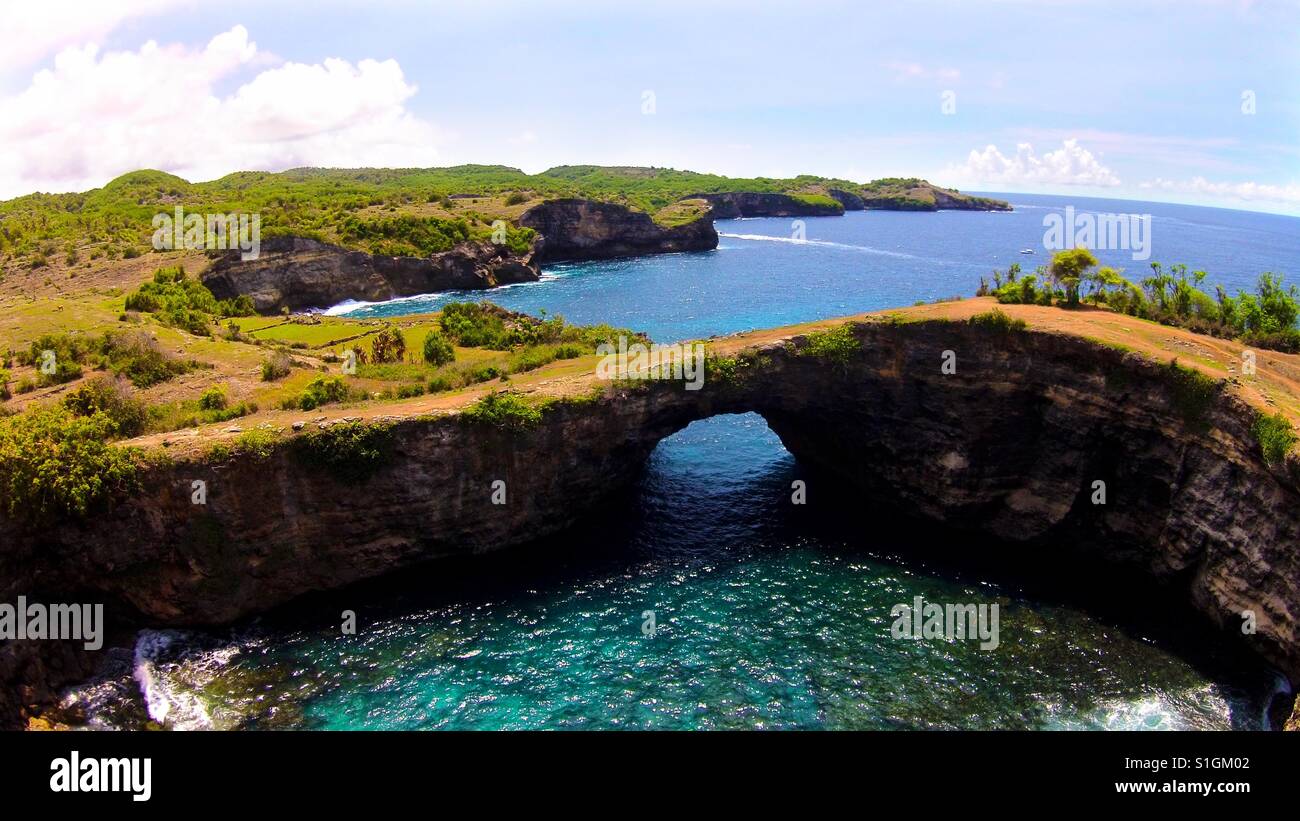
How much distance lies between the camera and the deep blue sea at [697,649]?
88.5 ft

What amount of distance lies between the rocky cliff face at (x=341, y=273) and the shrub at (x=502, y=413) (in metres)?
74.3

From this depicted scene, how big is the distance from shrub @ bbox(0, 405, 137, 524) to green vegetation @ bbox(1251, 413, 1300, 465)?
48.1 m

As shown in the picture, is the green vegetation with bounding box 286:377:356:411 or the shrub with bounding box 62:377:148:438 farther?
the green vegetation with bounding box 286:377:356:411

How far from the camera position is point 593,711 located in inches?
1064

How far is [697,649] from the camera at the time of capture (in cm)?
3044

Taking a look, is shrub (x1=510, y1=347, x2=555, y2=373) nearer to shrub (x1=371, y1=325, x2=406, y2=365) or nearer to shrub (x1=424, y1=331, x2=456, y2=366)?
shrub (x1=424, y1=331, x2=456, y2=366)

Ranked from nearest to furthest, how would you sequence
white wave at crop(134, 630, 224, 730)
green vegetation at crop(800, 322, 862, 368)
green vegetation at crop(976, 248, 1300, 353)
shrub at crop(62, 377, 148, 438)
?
white wave at crop(134, 630, 224, 730) → shrub at crop(62, 377, 148, 438) → green vegetation at crop(976, 248, 1300, 353) → green vegetation at crop(800, 322, 862, 368)

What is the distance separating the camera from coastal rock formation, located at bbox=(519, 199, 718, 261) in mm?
145875

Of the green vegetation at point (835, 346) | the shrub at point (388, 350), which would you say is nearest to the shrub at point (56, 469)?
the shrub at point (388, 350)

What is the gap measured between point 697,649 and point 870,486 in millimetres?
18713

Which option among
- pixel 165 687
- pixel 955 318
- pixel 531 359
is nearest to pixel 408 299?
pixel 531 359

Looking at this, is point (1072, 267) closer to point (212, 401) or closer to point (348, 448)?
point (348, 448)

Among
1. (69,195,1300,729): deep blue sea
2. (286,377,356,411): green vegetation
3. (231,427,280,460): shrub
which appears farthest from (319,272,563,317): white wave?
(69,195,1300,729): deep blue sea
